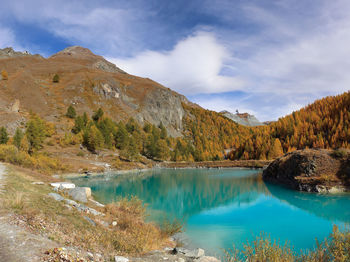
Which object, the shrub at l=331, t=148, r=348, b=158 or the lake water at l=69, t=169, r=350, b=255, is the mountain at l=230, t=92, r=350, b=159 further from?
the lake water at l=69, t=169, r=350, b=255

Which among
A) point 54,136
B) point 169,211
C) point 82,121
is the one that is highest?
point 82,121

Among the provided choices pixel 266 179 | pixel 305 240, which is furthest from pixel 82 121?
pixel 305 240

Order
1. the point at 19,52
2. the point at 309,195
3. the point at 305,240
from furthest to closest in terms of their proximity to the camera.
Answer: the point at 19,52 < the point at 309,195 < the point at 305,240

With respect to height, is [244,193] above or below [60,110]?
below

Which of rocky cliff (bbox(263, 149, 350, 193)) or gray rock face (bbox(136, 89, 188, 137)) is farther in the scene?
gray rock face (bbox(136, 89, 188, 137))

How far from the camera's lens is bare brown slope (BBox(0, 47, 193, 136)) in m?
79.7

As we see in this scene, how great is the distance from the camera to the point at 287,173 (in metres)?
35.7

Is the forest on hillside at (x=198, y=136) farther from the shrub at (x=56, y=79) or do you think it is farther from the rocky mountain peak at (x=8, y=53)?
the rocky mountain peak at (x=8, y=53)

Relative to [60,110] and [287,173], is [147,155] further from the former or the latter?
[287,173]

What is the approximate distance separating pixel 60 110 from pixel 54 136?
23001 mm

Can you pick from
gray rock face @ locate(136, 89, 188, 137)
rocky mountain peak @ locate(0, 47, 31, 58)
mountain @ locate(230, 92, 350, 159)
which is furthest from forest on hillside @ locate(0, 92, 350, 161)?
rocky mountain peak @ locate(0, 47, 31, 58)

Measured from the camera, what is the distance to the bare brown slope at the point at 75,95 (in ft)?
261

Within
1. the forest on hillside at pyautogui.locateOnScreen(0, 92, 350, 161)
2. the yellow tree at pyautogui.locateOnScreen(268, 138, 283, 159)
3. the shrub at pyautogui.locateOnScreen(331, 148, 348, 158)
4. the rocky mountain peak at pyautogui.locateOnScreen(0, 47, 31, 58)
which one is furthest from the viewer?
the rocky mountain peak at pyautogui.locateOnScreen(0, 47, 31, 58)

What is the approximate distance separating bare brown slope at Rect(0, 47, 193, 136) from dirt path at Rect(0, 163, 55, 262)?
63594 mm
